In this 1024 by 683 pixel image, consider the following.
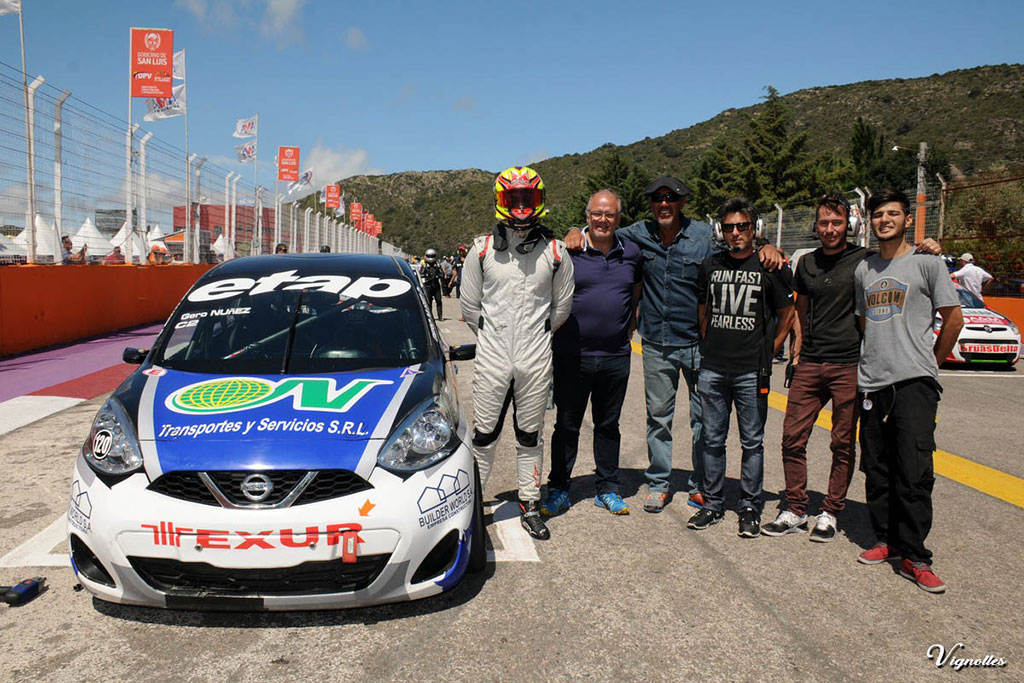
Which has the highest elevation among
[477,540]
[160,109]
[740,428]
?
[160,109]

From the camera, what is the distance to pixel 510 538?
4.25 metres

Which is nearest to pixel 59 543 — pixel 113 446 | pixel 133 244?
pixel 113 446

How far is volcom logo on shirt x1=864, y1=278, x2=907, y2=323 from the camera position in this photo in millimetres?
3941

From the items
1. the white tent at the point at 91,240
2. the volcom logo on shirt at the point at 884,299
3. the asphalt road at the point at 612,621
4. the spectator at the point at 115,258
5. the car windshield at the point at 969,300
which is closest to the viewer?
the asphalt road at the point at 612,621

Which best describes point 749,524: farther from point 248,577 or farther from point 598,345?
point 248,577

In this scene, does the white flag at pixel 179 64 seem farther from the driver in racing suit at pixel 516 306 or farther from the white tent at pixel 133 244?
the driver in racing suit at pixel 516 306

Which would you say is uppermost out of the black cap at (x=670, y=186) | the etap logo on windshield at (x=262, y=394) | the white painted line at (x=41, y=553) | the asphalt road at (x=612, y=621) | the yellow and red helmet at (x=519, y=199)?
the black cap at (x=670, y=186)

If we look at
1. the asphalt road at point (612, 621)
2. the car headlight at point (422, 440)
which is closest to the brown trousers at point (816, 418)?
the asphalt road at point (612, 621)

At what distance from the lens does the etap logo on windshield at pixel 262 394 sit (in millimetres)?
3368

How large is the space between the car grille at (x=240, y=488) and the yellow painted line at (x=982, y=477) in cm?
337

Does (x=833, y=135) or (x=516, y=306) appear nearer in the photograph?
(x=516, y=306)

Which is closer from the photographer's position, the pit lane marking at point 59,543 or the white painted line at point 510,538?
the pit lane marking at point 59,543

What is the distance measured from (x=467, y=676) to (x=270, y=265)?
3014 mm

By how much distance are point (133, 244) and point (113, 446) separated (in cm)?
1366
